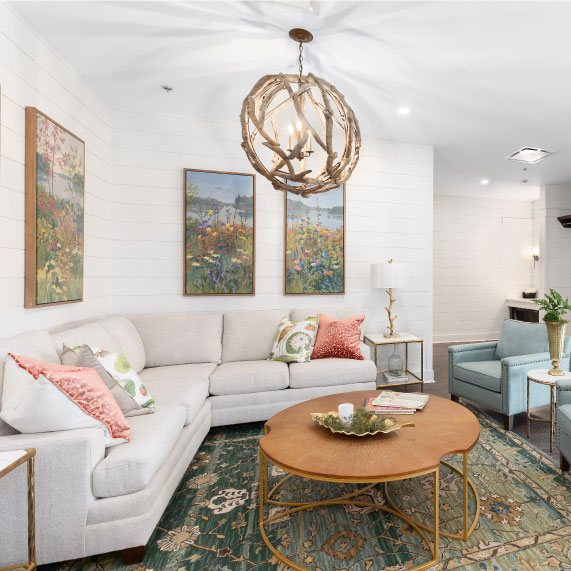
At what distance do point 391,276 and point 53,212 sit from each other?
306cm

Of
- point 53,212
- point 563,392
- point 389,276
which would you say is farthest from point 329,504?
point 53,212

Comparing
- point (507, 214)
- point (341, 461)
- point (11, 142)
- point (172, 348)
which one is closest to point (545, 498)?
point (341, 461)

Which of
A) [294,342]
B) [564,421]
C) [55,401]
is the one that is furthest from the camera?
[294,342]

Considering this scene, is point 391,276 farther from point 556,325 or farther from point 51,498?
point 51,498

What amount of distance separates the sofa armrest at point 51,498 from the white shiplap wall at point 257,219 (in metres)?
2.29

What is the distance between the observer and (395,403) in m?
2.22

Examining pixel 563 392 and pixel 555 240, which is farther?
pixel 555 240

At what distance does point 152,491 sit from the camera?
1605 millimetres

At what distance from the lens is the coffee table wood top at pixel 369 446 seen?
1.49 metres

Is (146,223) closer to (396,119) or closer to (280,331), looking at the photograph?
(280,331)

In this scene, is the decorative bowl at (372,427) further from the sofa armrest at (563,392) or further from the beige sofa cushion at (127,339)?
the beige sofa cushion at (127,339)

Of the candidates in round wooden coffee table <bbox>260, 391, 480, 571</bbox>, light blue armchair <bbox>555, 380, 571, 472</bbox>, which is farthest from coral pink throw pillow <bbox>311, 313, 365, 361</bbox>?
light blue armchair <bbox>555, 380, 571, 472</bbox>

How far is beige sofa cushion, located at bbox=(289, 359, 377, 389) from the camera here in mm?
3016

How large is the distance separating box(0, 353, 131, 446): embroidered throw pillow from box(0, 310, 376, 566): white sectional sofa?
6 cm
